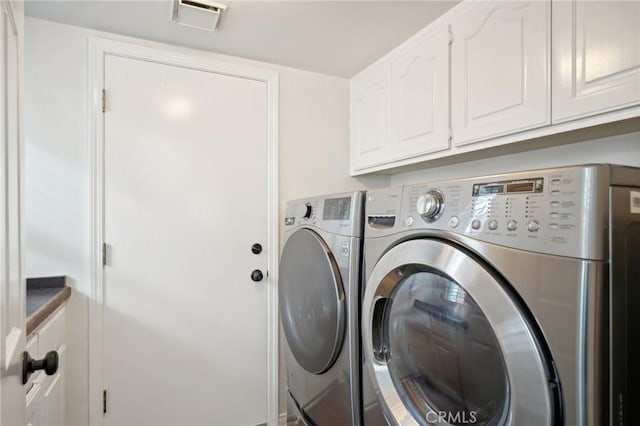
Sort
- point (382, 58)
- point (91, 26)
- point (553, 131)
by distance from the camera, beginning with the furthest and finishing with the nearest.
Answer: point (382, 58) < point (91, 26) < point (553, 131)

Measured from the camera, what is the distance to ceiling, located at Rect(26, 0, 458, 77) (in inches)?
58.1

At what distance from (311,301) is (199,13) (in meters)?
1.33

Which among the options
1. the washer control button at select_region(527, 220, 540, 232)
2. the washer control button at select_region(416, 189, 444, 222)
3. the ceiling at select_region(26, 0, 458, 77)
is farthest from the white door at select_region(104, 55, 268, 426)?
the washer control button at select_region(527, 220, 540, 232)

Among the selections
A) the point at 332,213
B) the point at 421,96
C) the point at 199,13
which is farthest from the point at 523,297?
the point at 199,13

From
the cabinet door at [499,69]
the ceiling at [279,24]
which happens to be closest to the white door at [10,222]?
the ceiling at [279,24]

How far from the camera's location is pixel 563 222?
0.60 m

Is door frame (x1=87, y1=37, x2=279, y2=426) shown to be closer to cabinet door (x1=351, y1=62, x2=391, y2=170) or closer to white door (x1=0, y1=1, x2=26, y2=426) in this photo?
cabinet door (x1=351, y1=62, x2=391, y2=170)

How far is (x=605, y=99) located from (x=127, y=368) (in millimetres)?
2189

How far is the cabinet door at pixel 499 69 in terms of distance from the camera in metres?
1.17

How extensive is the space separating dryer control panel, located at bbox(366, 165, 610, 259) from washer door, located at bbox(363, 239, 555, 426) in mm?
75

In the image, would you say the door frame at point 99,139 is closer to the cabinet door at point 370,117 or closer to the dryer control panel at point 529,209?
Answer: the cabinet door at point 370,117

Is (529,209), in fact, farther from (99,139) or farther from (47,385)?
(99,139)

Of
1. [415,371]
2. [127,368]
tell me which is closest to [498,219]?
[415,371]

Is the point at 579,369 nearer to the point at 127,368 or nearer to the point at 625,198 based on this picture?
the point at 625,198
